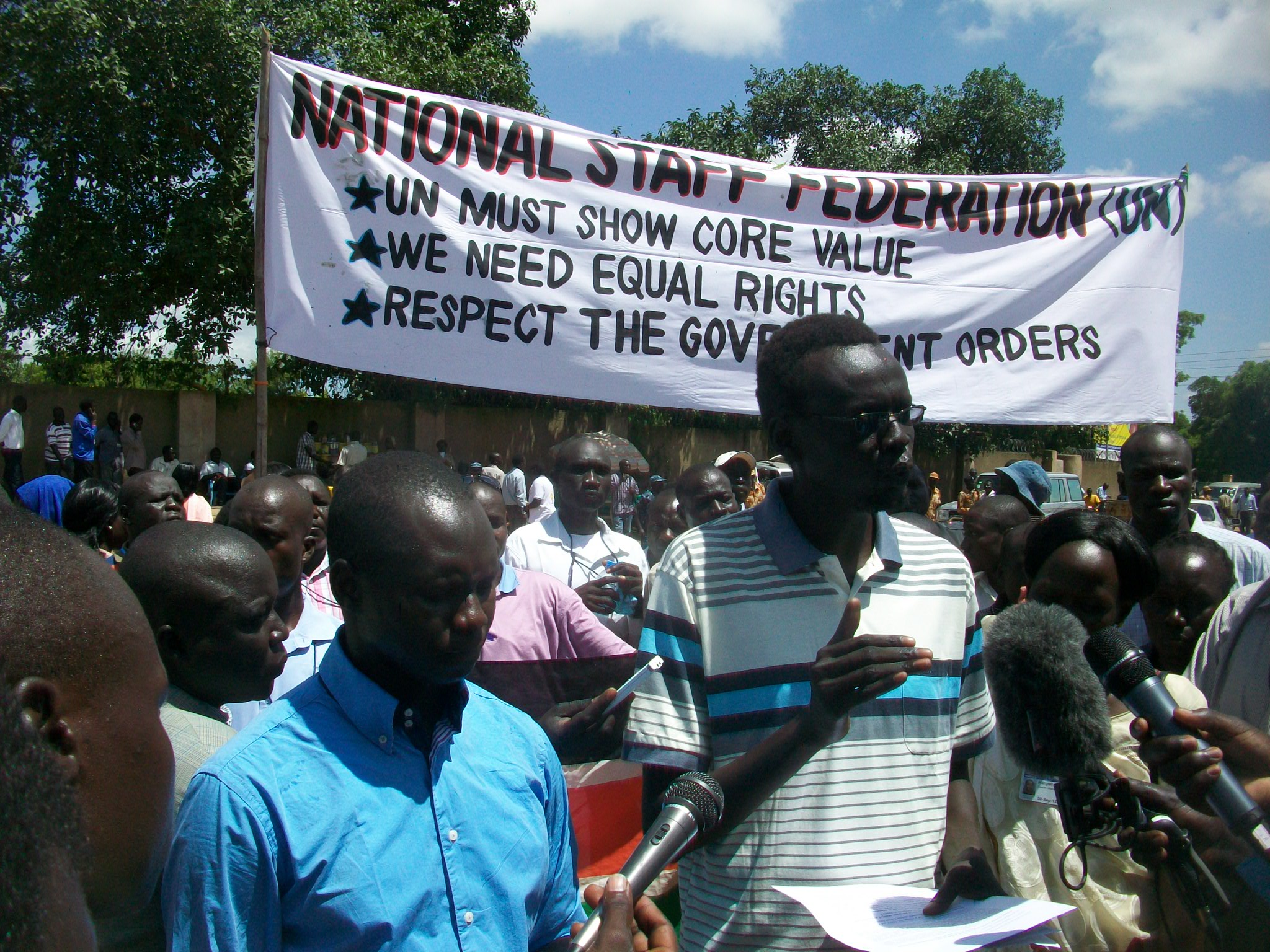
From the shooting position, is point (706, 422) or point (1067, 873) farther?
point (706, 422)

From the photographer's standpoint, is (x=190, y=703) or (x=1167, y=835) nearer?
(x=1167, y=835)

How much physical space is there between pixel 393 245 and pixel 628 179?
110 centimetres

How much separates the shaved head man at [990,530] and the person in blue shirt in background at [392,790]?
3.35 m

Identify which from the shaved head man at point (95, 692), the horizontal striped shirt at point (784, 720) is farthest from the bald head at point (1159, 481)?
the shaved head man at point (95, 692)

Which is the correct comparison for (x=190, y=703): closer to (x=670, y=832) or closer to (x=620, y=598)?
(x=670, y=832)

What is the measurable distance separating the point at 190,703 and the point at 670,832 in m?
1.42

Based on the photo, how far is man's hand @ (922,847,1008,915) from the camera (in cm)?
158

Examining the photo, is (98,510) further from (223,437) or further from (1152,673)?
(223,437)

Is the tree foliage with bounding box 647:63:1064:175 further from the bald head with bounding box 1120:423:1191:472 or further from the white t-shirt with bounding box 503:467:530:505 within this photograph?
the bald head with bounding box 1120:423:1191:472

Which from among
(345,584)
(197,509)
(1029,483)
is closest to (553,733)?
(345,584)

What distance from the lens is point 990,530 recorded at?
4566 millimetres

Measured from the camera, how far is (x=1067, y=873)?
7.41 ft

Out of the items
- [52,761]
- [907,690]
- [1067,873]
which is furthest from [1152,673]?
[52,761]

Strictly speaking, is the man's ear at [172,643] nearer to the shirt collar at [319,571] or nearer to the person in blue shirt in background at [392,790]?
the person in blue shirt in background at [392,790]
